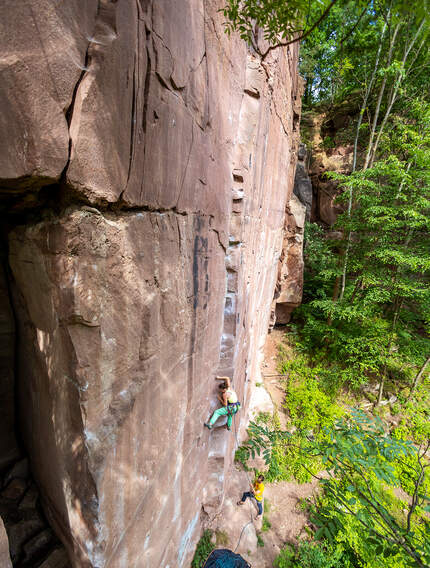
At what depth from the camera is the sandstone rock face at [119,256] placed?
1065 millimetres

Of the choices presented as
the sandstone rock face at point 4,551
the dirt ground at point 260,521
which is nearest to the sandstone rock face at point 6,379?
the sandstone rock face at point 4,551

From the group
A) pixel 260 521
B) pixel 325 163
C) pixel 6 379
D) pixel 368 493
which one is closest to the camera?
pixel 6 379

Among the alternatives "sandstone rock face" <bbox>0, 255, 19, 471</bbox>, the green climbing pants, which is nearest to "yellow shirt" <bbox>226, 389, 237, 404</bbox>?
the green climbing pants

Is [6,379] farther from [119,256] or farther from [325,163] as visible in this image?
[325,163]

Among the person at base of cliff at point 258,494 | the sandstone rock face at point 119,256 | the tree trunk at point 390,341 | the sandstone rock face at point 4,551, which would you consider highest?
the sandstone rock face at point 119,256

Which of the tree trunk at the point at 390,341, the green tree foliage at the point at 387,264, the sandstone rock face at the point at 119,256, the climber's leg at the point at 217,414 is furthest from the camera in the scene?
the tree trunk at the point at 390,341

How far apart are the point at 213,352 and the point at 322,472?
17.6ft

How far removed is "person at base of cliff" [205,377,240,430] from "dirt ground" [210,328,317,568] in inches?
94.7

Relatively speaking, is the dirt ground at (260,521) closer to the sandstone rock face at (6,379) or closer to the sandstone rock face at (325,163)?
the sandstone rock face at (6,379)

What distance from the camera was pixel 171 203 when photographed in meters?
1.88

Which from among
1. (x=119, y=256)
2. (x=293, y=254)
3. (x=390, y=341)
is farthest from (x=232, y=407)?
(x=293, y=254)

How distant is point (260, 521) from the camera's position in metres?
4.89

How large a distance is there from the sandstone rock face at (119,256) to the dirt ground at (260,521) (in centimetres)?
217

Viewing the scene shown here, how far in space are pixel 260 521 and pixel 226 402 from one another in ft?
10.9
